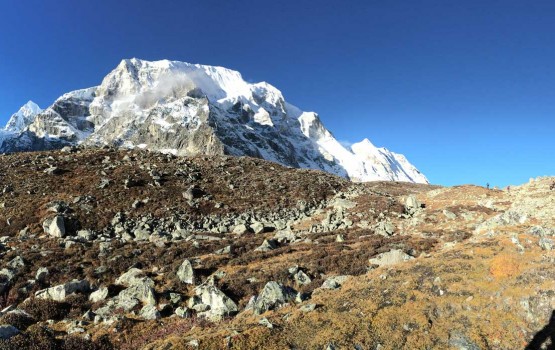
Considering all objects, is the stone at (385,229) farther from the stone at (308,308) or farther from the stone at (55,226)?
the stone at (55,226)

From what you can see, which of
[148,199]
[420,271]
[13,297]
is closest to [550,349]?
[420,271]

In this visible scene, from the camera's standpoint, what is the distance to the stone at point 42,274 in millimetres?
24444

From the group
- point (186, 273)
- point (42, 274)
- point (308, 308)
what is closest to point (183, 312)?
point (186, 273)

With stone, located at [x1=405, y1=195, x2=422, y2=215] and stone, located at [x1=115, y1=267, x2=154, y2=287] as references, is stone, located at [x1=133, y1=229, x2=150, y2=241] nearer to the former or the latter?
stone, located at [x1=115, y1=267, x2=154, y2=287]

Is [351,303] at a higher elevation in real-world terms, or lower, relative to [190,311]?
higher

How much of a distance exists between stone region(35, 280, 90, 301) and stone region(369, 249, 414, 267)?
1916 cm

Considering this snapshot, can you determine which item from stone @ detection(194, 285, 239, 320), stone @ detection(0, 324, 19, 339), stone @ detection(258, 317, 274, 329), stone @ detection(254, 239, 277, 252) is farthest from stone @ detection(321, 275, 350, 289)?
stone @ detection(0, 324, 19, 339)

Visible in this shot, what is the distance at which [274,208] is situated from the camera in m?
48.9

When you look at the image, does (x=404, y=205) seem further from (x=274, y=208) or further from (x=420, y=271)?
(x=420, y=271)

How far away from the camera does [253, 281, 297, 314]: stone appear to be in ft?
58.3

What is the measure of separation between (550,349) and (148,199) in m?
41.7

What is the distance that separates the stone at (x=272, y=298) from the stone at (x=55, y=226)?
2616 centimetres

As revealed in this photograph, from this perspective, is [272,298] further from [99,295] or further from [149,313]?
[99,295]

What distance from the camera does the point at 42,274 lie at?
24.8 metres
